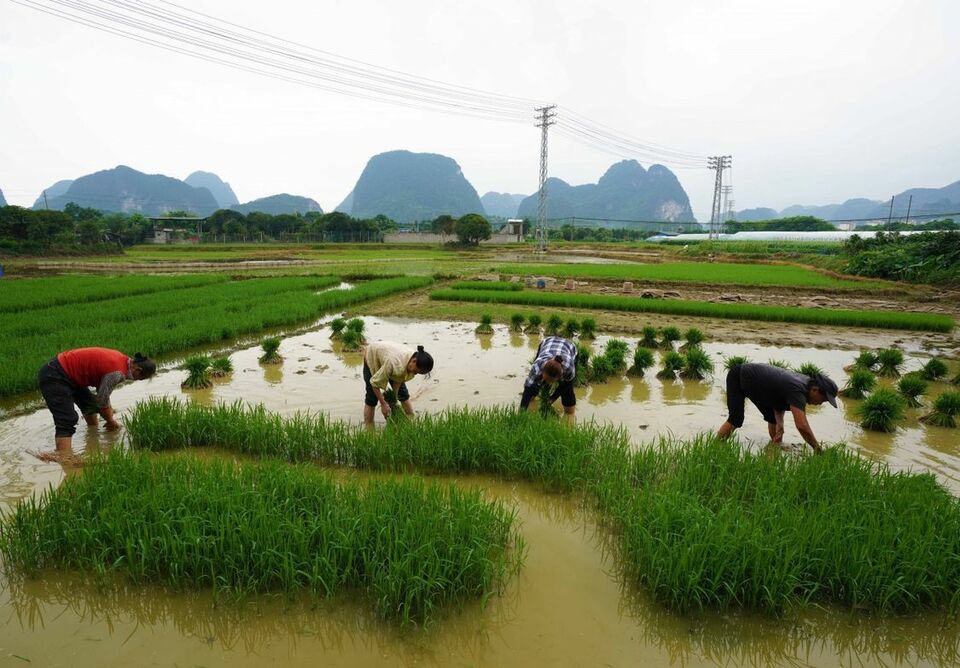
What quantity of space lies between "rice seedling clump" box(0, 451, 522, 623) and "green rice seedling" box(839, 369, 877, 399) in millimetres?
5861

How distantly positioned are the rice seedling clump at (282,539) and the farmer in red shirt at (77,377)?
1.38 m

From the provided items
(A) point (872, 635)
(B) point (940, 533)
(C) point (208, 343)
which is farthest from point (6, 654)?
(C) point (208, 343)

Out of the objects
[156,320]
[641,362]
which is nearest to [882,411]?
[641,362]

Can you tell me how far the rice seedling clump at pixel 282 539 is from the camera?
271 centimetres

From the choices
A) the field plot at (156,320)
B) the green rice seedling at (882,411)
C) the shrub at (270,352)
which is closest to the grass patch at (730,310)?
the field plot at (156,320)

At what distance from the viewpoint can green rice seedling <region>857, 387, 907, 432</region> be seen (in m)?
5.41

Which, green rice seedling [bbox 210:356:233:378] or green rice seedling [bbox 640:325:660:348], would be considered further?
green rice seedling [bbox 640:325:660:348]

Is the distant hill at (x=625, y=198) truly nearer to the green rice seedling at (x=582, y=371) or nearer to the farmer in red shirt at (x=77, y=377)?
the green rice seedling at (x=582, y=371)

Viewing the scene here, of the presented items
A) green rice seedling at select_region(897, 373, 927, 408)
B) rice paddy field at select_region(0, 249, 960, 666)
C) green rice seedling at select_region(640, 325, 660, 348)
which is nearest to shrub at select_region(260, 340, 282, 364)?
rice paddy field at select_region(0, 249, 960, 666)

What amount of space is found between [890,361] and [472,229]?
42191mm

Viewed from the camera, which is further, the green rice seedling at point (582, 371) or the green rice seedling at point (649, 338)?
the green rice seedling at point (649, 338)

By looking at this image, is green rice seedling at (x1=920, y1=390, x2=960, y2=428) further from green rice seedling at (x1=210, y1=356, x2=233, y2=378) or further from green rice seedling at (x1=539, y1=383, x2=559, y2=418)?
green rice seedling at (x1=210, y1=356, x2=233, y2=378)

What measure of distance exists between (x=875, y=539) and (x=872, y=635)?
55 cm

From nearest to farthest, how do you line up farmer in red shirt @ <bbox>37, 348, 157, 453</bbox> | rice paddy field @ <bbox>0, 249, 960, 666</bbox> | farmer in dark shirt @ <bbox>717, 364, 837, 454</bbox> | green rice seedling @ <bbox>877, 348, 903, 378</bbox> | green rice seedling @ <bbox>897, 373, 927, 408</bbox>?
rice paddy field @ <bbox>0, 249, 960, 666</bbox>
farmer in dark shirt @ <bbox>717, 364, 837, 454</bbox>
farmer in red shirt @ <bbox>37, 348, 157, 453</bbox>
green rice seedling @ <bbox>897, 373, 927, 408</bbox>
green rice seedling @ <bbox>877, 348, 903, 378</bbox>
